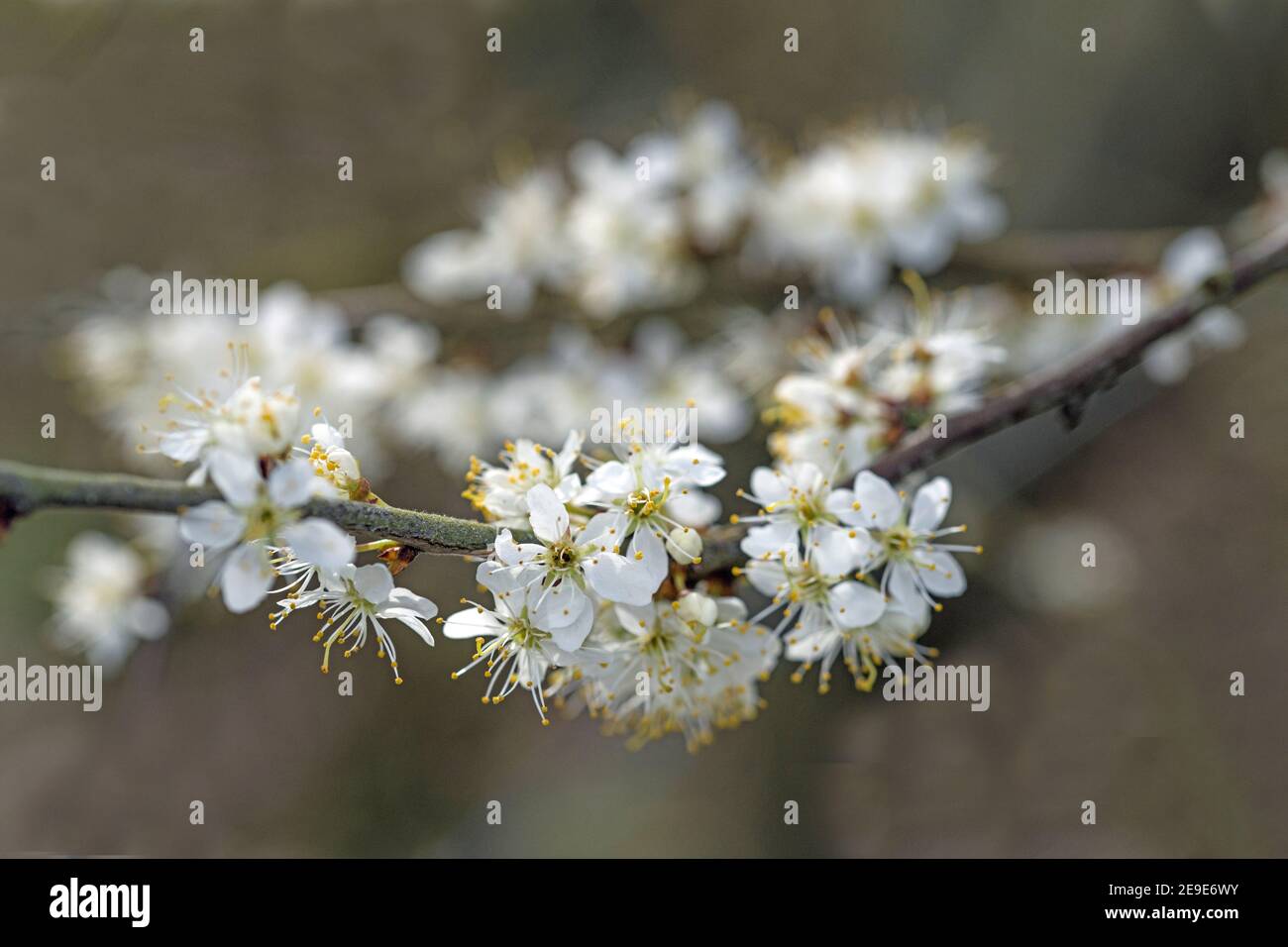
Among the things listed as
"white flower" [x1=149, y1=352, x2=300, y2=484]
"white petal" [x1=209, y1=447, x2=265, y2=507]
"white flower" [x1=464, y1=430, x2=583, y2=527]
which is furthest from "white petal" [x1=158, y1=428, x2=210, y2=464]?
"white flower" [x1=464, y1=430, x2=583, y2=527]

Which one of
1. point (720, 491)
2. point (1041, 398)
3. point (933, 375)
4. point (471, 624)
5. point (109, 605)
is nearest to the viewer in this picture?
point (471, 624)

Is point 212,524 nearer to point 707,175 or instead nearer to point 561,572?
point 561,572

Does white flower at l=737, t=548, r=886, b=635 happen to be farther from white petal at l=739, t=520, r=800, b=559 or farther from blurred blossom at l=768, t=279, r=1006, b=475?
blurred blossom at l=768, t=279, r=1006, b=475

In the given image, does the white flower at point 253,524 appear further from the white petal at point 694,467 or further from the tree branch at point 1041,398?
the tree branch at point 1041,398

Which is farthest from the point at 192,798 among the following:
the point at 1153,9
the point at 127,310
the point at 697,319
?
the point at 1153,9

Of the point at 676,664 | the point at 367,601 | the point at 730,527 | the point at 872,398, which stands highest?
the point at 872,398

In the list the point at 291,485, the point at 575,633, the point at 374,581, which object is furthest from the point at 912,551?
the point at 291,485
